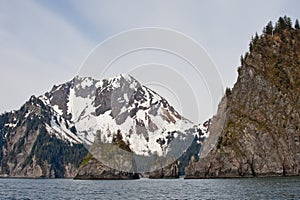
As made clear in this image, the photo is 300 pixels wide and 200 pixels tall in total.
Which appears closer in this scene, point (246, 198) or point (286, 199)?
point (286, 199)

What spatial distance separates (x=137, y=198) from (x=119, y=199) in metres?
3.78

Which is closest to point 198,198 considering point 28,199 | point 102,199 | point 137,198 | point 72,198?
point 137,198

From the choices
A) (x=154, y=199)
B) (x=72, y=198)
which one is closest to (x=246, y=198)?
(x=154, y=199)

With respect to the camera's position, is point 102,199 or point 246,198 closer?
point 246,198

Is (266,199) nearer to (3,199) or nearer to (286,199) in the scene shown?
(286,199)

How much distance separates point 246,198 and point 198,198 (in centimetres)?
976

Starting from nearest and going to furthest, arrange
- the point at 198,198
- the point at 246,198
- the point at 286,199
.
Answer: the point at 286,199 < the point at 246,198 < the point at 198,198

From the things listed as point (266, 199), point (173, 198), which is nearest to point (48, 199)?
point (173, 198)

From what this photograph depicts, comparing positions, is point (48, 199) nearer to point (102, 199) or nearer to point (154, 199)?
point (102, 199)

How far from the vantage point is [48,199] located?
87438 mm

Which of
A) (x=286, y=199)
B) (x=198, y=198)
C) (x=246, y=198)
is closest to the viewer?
(x=286, y=199)

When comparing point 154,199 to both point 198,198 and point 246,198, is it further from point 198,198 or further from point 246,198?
point 246,198

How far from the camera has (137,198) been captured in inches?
3433

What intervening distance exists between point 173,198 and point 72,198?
2077 cm
